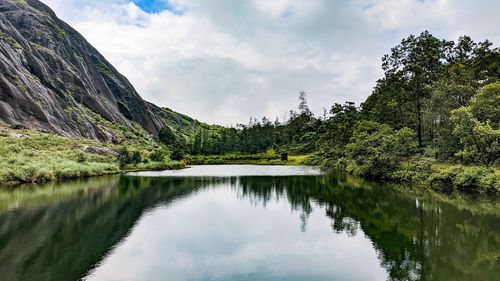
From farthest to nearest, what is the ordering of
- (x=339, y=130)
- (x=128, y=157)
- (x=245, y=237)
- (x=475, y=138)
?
(x=339, y=130), (x=128, y=157), (x=475, y=138), (x=245, y=237)

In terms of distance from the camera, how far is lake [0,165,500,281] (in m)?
15.7

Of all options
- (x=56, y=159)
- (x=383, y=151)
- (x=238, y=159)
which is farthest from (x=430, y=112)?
(x=238, y=159)

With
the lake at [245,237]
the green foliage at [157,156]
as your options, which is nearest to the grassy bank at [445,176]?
the lake at [245,237]

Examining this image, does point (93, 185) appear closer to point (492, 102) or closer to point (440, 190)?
point (440, 190)

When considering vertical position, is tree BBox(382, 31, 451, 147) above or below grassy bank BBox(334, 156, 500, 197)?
above

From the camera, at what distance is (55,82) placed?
110 meters

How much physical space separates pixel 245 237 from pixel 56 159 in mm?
42251

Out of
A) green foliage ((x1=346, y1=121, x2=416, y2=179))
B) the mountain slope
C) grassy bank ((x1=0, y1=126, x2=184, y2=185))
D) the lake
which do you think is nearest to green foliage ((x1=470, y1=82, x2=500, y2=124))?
green foliage ((x1=346, y1=121, x2=416, y2=179))

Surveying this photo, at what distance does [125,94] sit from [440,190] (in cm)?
14917

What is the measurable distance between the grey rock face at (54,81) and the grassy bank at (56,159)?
15.7 m

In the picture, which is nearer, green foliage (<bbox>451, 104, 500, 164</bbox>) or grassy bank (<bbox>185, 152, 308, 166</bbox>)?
green foliage (<bbox>451, 104, 500, 164</bbox>)

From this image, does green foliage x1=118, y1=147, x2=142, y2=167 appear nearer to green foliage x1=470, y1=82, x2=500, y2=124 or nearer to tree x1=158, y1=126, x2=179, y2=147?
green foliage x1=470, y1=82, x2=500, y2=124

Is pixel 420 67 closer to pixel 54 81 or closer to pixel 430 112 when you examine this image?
pixel 430 112

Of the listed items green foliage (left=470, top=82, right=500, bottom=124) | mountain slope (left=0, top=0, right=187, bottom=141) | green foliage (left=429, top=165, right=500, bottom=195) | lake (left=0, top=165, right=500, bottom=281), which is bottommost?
lake (left=0, top=165, right=500, bottom=281)
